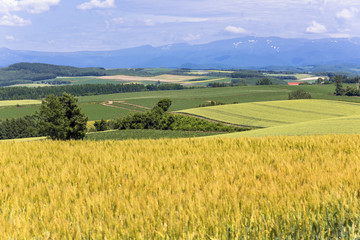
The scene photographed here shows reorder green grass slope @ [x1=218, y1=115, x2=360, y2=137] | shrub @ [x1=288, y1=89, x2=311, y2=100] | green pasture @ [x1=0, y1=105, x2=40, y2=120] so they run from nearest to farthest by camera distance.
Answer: green grass slope @ [x1=218, y1=115, x2=360, y2=137]
shrub @ [x1=288, y1=89, x2=311, y2=100]
green pasture @ [x1=0, y1=105, x2=40, y2=120]

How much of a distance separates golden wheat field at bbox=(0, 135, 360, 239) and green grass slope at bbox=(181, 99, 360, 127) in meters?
71.3

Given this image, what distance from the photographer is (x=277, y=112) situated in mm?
92375

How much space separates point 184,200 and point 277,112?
91.6m

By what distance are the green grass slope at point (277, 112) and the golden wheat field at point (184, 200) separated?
234 feet

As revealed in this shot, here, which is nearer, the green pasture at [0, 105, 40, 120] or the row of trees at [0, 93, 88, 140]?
the row of trees at [0, 93, 88, 140]

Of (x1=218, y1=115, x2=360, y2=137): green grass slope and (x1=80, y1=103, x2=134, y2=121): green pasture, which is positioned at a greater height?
(x1=218, y1=115, x2=360, y2=137): green grass slope

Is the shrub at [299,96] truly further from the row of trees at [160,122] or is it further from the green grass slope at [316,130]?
the green grass slope at [316,130]

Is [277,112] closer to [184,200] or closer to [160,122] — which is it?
[160,122]

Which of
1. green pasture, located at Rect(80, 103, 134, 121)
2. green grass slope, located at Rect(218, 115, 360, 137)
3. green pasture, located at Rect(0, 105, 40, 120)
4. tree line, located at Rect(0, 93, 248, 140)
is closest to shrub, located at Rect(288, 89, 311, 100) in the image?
tree line, located at Rect(0, 93, 248, 140)

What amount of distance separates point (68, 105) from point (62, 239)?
56.0m

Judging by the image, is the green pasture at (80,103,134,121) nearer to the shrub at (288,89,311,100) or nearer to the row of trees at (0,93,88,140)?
the row of trees at (0,93,88,140)

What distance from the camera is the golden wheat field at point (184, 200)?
3.80 metres

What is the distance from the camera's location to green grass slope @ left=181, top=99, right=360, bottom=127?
81438mm

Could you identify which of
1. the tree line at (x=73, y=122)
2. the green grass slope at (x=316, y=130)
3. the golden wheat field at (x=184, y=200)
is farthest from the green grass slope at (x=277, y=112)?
the golden wheat field at (x=184, y=200)
